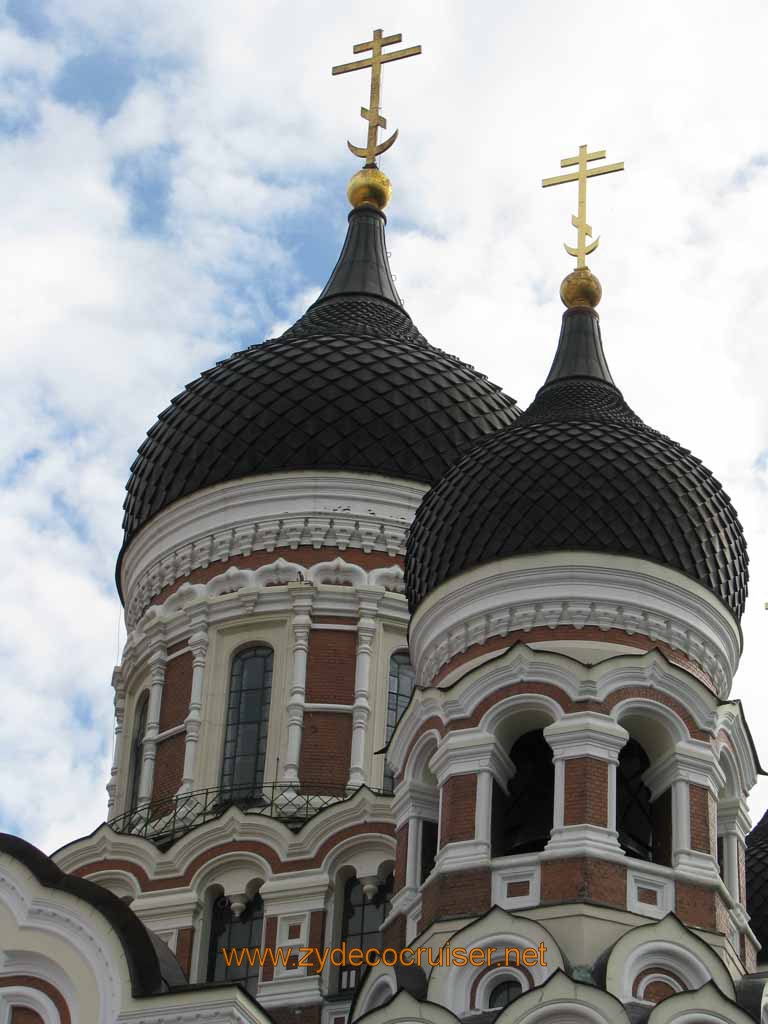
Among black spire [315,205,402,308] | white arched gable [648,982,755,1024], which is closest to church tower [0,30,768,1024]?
white arched gable [648,982,755,1024]

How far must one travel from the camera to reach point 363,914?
22.6 m

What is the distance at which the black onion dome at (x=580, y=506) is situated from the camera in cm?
2120

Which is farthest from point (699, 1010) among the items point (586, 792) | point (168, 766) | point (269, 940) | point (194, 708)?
point (168, 766)

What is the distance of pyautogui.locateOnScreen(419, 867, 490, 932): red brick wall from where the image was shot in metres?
19.5

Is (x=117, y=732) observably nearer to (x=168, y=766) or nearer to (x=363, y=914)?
(x=168, y=766)

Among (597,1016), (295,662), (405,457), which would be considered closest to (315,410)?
(405,457)

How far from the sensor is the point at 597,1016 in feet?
59.2

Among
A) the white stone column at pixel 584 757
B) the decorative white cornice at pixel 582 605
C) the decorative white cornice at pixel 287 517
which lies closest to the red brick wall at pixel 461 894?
the white stone column at pixel 584 757

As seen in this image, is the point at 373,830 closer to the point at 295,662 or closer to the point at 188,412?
the point at 295,662

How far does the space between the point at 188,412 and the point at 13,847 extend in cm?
764

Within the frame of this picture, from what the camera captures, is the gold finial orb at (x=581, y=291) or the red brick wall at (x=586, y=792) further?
the gold finial orb at (x=581, y=291)

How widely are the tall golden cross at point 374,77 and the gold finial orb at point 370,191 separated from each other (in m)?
0.28

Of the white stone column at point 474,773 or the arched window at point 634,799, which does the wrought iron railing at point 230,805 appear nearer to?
the white stone column at point 474,773

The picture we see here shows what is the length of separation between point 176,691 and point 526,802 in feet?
18.7
